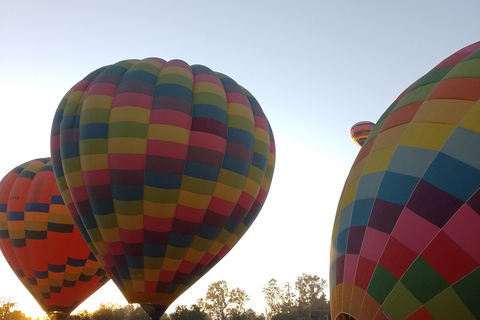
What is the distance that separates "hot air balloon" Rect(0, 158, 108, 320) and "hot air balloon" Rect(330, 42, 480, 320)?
1223 cm

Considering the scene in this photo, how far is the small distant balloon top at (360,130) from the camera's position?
2491cm

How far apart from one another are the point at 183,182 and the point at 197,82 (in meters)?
2.98

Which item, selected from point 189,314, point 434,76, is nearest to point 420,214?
point 434,76

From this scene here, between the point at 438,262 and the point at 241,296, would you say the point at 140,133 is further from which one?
the point at 241,296

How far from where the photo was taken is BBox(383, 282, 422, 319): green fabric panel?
14.3 feet

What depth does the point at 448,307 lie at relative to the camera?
4141 mm

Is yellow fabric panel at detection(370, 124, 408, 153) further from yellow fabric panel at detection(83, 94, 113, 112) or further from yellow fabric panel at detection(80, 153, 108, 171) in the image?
yellow fabric panel at detection(83, 94, 113, 112)

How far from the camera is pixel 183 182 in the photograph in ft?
36.1

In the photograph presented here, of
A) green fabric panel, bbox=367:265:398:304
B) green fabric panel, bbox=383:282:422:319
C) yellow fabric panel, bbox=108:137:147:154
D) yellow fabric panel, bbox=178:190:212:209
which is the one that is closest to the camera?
green fabric panel, bbox=383:282:422:319

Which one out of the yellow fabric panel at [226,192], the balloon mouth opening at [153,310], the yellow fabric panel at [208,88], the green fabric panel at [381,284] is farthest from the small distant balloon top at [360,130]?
the green fabric panel at [381,284]

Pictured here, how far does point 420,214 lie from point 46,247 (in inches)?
556

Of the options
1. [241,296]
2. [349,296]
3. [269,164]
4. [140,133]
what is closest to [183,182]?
[140,133]

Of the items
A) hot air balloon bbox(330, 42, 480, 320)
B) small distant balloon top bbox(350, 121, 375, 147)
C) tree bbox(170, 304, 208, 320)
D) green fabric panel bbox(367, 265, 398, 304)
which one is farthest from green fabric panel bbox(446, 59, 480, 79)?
tree bbox(170, 304, 208, 320)

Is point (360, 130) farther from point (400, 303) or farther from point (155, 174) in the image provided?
point (400, 303)
